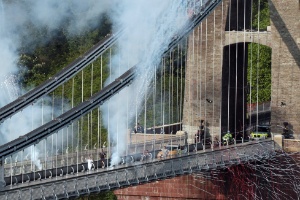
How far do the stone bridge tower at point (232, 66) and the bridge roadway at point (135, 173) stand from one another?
2208 mm

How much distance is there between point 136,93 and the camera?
6612 centimetres

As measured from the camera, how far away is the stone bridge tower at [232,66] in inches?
2355

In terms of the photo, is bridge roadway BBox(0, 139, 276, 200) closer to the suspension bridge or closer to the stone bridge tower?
the suspension bridge

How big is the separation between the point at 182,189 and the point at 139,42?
569 centimetres

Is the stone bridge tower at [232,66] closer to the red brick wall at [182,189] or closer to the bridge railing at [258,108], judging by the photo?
the red brick wall at [182,189]

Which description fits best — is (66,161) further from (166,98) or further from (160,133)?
(166,98)

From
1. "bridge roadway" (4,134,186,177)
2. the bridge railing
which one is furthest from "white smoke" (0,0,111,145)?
"bridge roadway" (4,134,186,177)

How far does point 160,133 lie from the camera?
204 ft

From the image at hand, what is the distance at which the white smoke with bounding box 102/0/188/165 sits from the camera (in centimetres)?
5769

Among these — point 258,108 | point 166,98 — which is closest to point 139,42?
point 166,98

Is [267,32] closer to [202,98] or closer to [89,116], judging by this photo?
[202,98]

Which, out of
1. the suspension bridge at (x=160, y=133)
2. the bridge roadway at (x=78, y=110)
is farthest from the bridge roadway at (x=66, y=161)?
the bridge roadway at (x=78, y=110)

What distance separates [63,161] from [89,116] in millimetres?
13448

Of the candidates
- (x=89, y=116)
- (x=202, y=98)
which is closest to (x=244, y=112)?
(x=202, y=98)
